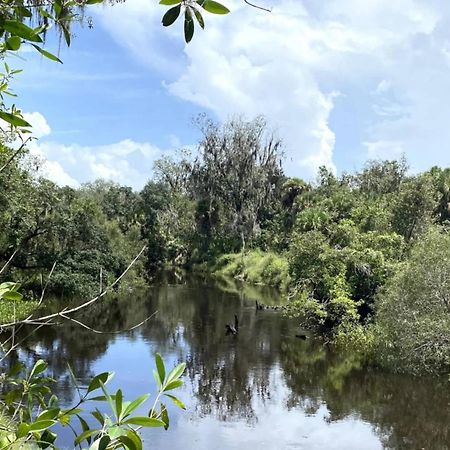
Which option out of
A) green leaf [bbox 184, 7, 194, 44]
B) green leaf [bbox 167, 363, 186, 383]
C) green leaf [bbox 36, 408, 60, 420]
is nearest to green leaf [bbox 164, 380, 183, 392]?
green leaf [bbox 167, 363, 186, 383]

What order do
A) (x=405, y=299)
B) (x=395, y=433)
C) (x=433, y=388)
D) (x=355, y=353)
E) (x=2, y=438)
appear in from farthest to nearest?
(x=355, y=353) → (x=405, y=299) → (x=433, y=388) → (x=395, y=433) → (x=2, y=438)

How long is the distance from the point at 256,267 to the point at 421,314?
2202 cm

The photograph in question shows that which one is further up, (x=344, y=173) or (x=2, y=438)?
(x=344, y=173)

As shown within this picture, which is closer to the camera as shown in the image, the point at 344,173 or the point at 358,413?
the point at 358,413

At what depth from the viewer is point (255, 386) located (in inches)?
545

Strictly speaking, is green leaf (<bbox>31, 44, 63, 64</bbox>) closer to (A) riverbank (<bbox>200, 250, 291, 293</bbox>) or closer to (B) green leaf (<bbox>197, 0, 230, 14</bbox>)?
(B) green leaf (<bbox>197, 0, 230, 14</bbox>)

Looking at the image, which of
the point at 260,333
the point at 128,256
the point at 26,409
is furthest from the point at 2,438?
the point at 128,256

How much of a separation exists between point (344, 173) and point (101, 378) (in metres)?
42.8

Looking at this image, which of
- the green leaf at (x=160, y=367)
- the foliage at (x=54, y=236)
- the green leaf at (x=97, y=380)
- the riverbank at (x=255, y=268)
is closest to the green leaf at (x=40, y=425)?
the green leaf at (x=97, y=380)

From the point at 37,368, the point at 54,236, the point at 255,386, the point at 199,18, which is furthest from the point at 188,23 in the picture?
the point at 54,236

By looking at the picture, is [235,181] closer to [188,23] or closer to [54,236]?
[54,236]

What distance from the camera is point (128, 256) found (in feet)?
92.7

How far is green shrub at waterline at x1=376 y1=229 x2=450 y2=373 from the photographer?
13.5 meters

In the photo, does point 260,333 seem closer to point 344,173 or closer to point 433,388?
point 433,388
